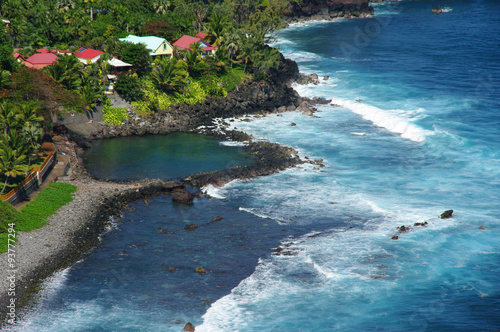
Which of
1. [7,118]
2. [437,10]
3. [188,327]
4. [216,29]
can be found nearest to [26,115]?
[7,118]

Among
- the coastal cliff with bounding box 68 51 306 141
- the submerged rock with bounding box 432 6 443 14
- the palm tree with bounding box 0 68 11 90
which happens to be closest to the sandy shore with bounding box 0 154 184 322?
the coastal cliff with bounding box 68 51 306 141

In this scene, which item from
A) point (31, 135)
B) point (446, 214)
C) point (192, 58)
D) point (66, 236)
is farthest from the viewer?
point (192, 58)

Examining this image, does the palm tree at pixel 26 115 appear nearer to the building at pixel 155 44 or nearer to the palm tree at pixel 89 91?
the palm tree at pixel 89 91

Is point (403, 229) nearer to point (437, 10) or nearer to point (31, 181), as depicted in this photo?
point (31, 181)

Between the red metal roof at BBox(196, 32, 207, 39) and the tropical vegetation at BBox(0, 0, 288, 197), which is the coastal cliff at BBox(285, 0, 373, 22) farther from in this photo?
the red metal roof at BBox(196, 32, 207, 39)

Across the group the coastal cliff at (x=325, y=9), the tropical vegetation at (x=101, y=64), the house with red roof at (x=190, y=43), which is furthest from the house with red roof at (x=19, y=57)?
the coastal cliff at (x=325, y=9)

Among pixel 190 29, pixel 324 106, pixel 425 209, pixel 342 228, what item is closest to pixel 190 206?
pixel 342 228
